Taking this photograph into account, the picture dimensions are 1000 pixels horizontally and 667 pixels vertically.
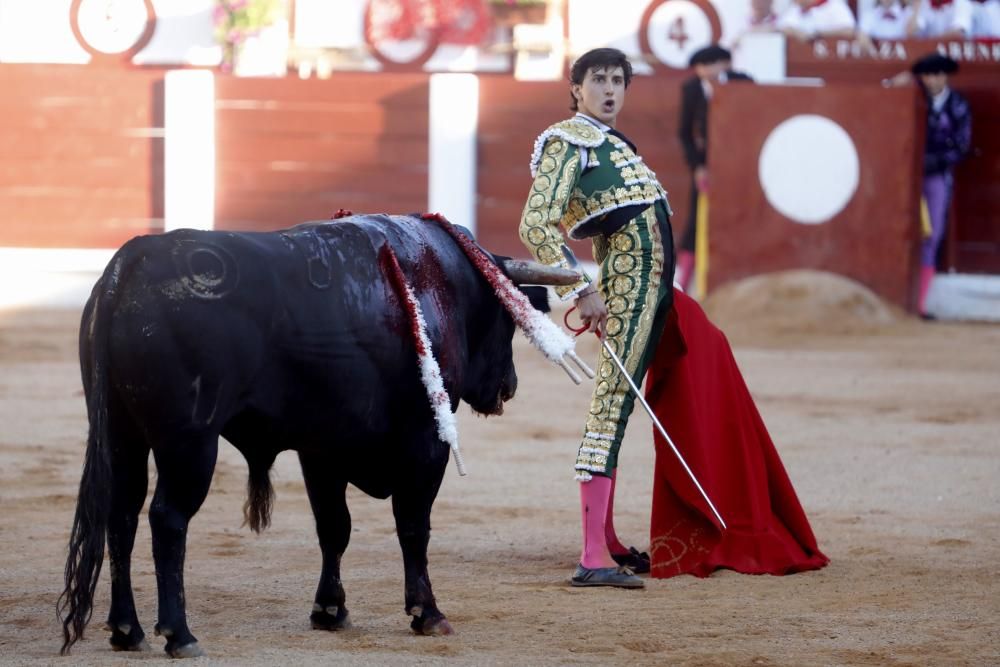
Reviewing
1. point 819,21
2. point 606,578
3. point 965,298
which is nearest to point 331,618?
point 606,578

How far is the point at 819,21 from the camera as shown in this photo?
9812 millimetres

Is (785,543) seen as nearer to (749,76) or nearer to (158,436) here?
(158,436)

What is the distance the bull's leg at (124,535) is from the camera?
2832mm

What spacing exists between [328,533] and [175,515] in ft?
1.48

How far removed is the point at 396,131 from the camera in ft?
34.1

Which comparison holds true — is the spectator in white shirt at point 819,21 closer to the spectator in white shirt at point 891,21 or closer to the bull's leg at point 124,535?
the spectator in white shirt at point 891,21

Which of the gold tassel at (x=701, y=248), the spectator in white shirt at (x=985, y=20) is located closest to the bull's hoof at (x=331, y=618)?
the gold tassel at (x=701, y=248)

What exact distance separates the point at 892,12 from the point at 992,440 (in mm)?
4819

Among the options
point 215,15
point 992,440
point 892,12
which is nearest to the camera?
point 992,440

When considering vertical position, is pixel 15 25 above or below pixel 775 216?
above

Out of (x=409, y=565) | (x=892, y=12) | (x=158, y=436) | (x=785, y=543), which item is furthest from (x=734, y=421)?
(x=892, y=12)

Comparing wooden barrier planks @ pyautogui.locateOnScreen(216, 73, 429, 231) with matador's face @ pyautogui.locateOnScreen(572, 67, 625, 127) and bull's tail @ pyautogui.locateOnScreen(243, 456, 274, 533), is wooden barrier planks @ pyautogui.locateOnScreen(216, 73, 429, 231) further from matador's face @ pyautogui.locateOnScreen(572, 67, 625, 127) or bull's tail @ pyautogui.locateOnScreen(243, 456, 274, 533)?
bull's tail @ pyautogui.locateOnScreen(243, 456, 274, 533)

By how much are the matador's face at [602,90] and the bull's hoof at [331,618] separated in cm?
114

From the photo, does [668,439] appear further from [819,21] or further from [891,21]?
[891,21]
